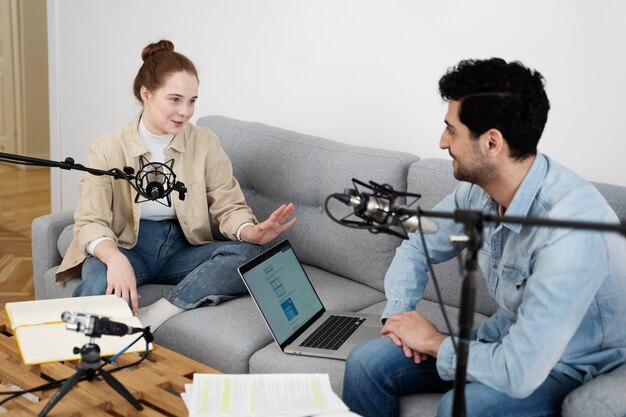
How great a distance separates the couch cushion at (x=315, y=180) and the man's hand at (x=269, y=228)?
0.53ft

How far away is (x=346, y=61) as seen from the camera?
3.02 m

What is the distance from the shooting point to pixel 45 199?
17.1ft

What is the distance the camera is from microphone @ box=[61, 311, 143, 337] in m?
1.46

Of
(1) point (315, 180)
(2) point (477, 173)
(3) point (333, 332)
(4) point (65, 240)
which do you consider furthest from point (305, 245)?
(2) point (477, 173)

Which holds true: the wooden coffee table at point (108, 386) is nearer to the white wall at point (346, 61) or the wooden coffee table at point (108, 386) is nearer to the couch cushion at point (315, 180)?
the couch cushion at point (315, 180)

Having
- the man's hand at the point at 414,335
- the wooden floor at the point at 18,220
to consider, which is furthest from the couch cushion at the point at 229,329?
the wooden floor at the point at 18,220

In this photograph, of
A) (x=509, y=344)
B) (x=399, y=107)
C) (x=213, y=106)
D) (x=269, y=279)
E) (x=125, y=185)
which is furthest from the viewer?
(x=213, y=106)

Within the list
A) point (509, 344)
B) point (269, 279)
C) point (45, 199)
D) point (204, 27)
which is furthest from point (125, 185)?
point (45, 199)

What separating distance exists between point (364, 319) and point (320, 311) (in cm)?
13

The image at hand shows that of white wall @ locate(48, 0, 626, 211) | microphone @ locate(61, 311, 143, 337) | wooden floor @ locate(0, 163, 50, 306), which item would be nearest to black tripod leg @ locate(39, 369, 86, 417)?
microphone @ locate(61, 311, 143, 337)

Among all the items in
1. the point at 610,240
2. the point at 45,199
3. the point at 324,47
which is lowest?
the point at 45,199

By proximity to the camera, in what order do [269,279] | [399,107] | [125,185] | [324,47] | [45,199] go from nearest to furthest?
[269,279] → [125,185] → [399,107] → [324,47] → [45,199]

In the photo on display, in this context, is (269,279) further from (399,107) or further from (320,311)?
(399,107)

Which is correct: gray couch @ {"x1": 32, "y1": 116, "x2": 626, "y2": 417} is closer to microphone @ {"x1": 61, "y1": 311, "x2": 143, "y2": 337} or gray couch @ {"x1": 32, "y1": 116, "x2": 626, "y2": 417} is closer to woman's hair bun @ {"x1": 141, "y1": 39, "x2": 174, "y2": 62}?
woman's hair bun @ {"x1": 141, "y1": 39, "x2": 174, "y2": 62}
